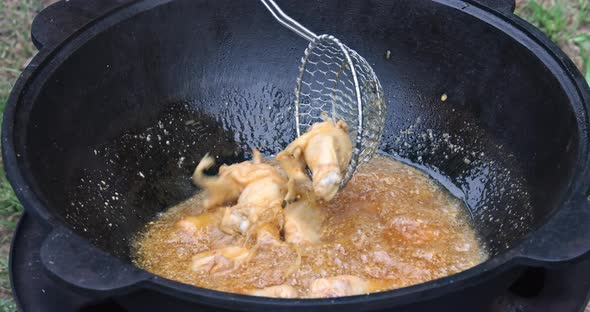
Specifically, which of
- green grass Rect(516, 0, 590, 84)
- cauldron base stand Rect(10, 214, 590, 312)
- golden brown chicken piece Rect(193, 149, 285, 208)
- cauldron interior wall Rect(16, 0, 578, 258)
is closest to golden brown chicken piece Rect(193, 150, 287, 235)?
golden brown chicken piece Rect(193, 149, 285, 208)

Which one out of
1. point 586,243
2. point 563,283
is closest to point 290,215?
point 563,283

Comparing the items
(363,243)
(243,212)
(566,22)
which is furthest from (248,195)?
(566,22)

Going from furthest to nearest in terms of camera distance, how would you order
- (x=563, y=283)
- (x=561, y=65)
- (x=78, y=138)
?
1. (x=78, y=138)
2. (x=561, y=65)
3. (x=563, y=283)

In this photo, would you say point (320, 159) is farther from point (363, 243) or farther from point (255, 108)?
point (255, 108)

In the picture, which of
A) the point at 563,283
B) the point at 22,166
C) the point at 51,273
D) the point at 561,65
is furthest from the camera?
the point at 561,65

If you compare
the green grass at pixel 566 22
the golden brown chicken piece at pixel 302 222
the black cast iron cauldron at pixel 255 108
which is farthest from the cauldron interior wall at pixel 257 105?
the green grass at pixel 566 22

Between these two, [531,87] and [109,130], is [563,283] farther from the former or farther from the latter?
[109,130]

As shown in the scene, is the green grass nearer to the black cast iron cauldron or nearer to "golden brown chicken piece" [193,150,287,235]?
the black cast iron cauldron
